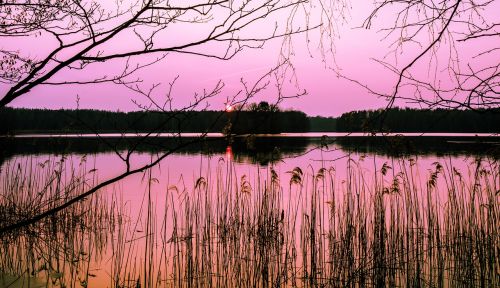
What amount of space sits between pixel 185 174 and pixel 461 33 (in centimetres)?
1814

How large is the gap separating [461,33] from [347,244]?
341 cm

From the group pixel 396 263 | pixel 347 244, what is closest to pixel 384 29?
pixel 347 244

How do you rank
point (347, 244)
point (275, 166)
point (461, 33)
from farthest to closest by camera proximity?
1. point (275, 166)
2. point (347, 244)
3. point (461, 33)

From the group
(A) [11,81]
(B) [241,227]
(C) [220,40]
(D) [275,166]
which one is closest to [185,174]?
(D) [275,166]

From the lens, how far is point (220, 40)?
219 cm

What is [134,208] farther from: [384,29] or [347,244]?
[384,29]

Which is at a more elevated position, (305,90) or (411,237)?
(305,90)

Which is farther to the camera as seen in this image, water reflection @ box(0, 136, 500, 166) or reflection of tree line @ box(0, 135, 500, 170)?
reflection of tree line @ box(0, 135, 500, 170)

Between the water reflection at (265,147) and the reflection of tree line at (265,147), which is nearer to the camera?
the water reflection at (265,147)

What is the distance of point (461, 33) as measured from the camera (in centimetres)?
217

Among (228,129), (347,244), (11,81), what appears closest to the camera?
(228,129)

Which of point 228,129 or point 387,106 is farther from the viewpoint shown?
point 228,129

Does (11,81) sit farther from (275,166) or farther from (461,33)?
(275,166)

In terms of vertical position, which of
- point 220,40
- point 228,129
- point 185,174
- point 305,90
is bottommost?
point 185,174
